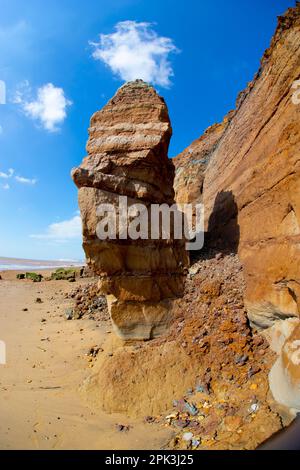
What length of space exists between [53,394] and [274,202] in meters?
5.57

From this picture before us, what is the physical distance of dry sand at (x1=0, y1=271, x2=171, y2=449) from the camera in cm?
437

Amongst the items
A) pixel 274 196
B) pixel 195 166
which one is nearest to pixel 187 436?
pixel 274 196

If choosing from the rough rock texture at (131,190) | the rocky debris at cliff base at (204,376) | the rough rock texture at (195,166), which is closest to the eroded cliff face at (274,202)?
the rocky debris at cliff base at (204,376)

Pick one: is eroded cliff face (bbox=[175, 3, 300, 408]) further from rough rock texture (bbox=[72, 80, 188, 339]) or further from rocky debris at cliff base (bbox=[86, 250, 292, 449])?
rough rock texture (bbox=[72, 80, 188, 339])

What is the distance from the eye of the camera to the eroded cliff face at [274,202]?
4633 mm

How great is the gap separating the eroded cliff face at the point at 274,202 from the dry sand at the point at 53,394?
8.54 feet

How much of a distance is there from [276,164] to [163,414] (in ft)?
15.5

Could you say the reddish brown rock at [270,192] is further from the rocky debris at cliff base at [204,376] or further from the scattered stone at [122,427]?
the scattered stone at [122,427]

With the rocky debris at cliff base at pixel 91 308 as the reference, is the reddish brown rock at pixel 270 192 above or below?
above

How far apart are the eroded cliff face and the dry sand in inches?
102

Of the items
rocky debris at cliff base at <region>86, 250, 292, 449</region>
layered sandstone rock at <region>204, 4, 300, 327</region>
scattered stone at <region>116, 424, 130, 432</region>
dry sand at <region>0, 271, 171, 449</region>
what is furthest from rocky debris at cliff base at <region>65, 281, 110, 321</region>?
scattered stone at <region>116, 424, 130, 432</region>

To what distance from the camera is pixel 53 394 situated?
234 inches

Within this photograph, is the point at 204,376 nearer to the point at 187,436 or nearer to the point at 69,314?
the point at 187,436
